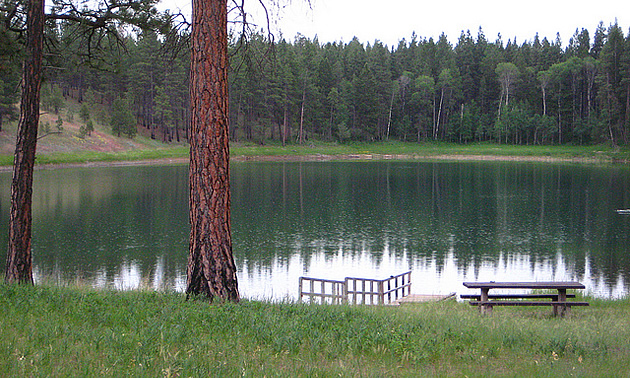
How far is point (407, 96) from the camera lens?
11525cm

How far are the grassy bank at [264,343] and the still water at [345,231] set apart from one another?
7.84m

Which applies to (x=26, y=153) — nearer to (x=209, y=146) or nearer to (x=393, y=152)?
(x=209, y=146)

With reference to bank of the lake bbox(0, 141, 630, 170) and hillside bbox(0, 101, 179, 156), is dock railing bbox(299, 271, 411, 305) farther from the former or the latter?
bank of the lake bbox(0, 141, 630, 170)

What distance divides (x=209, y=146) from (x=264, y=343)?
3342 millimetres

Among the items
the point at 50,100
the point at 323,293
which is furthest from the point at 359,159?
the point at 323,293

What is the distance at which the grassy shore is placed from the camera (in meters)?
77.2

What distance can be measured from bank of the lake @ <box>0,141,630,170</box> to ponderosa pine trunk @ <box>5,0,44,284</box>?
57514mm

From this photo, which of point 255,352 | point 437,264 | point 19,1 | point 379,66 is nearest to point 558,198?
point 437,264

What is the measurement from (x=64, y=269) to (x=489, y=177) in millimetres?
46699

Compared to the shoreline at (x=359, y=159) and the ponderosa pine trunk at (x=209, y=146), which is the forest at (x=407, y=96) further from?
the ponderosa pine trunk at (x=209, y=146)

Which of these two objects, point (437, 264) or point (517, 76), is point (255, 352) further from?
point (517, 76)

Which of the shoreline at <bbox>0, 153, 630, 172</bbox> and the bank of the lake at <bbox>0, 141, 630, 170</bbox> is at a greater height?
the bank of the lake at <bbox>0, 141, 630, 170</bbox>

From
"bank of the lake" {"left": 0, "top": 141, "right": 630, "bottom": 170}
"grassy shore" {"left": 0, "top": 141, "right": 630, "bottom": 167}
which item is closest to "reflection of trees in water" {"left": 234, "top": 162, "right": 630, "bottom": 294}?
"bank of the lake" {"left": 0, "top": 141, "right": 630, "bottom": 170}

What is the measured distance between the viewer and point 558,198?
1674 inches
